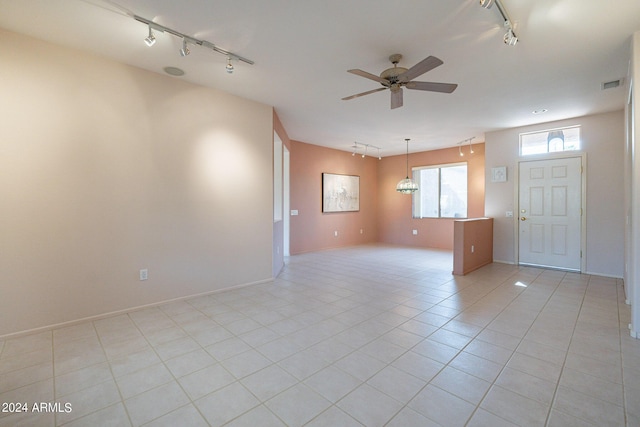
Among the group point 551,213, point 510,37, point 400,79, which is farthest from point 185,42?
point 551,213

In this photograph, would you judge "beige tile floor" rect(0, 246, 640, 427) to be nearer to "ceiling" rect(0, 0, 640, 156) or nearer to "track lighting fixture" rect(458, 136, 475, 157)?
"ceiling" rect(0, 0, 640, 156)

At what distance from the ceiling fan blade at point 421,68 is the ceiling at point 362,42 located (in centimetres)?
32

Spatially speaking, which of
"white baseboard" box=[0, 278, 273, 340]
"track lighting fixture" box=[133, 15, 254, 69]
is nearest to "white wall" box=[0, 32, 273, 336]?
"white baseboard" box=[0, 278, 273, 340]

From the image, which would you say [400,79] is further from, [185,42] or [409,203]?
[409,203]

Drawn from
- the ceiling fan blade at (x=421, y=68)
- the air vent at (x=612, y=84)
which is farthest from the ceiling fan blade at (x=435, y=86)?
the air vent at (x=612, y=84)

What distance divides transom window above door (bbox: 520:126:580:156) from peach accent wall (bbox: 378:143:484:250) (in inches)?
60.3

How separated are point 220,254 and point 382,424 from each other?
3040 millimetres

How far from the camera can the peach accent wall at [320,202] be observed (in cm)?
708

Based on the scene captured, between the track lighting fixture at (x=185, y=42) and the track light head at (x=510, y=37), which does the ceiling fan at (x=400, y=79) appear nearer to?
the track light head at (x=510, y=37)

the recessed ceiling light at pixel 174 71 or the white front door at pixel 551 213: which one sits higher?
the recessed ceiling light at pixel 174 71

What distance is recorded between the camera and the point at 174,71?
10.9ft

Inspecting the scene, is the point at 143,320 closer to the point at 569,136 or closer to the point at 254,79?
the point at 254,79

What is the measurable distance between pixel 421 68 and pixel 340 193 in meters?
5.68

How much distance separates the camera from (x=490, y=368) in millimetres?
2133
